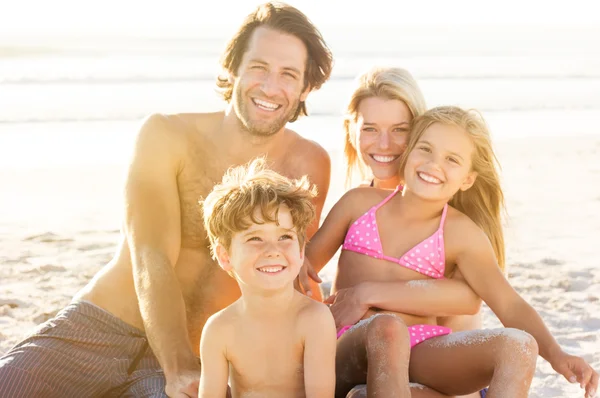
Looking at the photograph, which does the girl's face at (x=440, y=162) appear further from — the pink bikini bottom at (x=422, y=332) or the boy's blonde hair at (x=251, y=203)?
the boy's blonde hair at (x=251, y=203)

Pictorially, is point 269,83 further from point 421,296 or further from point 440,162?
point 421,296

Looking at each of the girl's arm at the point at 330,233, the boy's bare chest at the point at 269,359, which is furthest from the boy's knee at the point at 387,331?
the girl's arm at the point at 330,233

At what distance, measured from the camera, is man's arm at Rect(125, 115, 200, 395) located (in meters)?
3.75

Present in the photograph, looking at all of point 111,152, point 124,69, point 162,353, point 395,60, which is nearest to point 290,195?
point 162,353

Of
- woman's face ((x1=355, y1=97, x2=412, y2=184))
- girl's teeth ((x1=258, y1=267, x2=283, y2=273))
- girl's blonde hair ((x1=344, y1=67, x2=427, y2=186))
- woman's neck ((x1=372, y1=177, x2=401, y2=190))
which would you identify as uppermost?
girl's blonde hair ((x1=344, y1=67, x2=427, y2=186))

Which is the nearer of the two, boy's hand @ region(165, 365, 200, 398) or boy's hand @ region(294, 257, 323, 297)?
boy's hand @ region(165, 365, 200, 398)

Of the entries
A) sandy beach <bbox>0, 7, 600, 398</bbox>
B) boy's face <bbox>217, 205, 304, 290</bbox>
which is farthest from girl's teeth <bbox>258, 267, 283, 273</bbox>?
sandy beach <bbox>0, 7, 600, 398</bbox>

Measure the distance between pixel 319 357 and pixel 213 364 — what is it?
39 centimetres

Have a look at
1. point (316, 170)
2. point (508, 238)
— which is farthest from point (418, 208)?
point (508, 238)

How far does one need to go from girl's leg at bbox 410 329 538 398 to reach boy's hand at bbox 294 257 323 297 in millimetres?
548

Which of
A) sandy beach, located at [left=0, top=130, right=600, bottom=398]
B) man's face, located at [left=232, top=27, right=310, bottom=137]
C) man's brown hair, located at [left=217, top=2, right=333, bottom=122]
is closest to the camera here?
man's face, located at [left=232, top=27, right=310, bottom=137]

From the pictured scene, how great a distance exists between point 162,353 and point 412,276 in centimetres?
115

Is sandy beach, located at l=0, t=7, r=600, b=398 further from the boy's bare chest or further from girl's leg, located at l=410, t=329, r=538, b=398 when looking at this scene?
the boy's bare chest

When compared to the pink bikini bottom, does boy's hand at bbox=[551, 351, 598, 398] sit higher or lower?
lower
